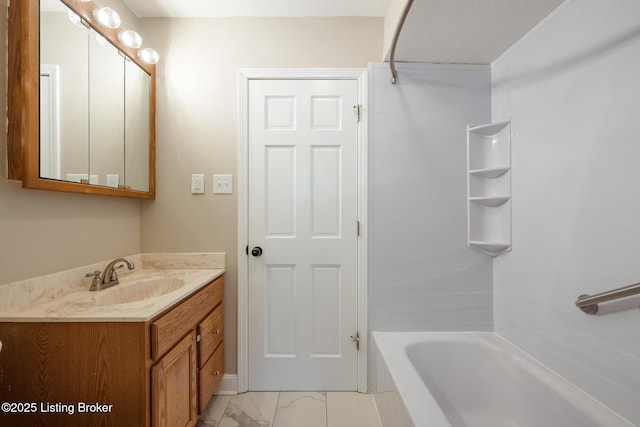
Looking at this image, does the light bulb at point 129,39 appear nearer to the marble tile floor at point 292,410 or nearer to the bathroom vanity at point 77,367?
the bathroom vanity at point 77,367

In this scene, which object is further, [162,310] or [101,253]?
[101,253]

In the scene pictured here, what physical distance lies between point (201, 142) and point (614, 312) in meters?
2.13

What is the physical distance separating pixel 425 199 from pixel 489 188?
0.37 metres

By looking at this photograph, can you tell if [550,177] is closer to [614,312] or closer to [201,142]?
[614,312]

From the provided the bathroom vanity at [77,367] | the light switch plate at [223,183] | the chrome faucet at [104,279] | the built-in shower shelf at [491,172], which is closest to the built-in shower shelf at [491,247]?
the built-in shower shelf at [491,172]

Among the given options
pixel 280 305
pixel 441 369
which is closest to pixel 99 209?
pixel 280 305

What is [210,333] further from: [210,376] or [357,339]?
[357,339]

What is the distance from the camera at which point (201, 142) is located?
1686 mm

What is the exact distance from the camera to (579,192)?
3.45ft

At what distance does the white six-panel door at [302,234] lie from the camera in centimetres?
166

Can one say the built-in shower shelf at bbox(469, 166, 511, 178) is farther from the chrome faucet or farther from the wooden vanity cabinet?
the chrome faucet

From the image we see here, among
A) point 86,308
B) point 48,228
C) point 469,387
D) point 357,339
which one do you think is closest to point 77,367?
point 86,308

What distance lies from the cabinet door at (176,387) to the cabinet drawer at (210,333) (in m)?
0.06

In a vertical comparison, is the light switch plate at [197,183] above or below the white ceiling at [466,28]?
below
